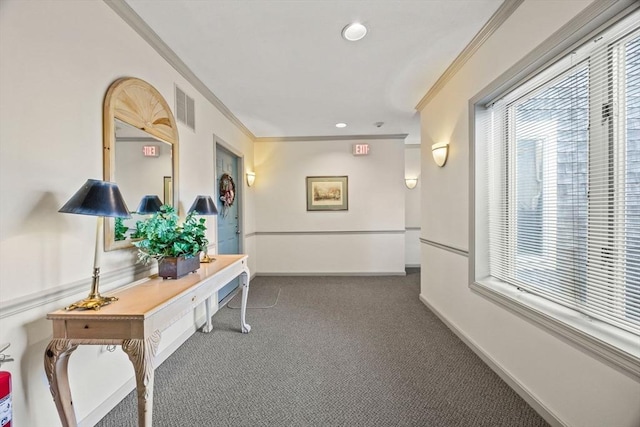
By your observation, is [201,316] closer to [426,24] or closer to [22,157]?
[22,157]

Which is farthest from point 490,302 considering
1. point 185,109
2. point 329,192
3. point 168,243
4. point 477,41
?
point 329,192

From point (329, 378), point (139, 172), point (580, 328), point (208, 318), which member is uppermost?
point (139, 172)

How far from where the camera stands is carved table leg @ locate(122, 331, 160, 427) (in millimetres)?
1263

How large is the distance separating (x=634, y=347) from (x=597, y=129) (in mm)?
1040

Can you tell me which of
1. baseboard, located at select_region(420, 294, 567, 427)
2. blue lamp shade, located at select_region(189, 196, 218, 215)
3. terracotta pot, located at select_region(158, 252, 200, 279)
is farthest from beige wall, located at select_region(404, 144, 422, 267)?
terracotta pot, located at select_region(158, 252, 200, 279)

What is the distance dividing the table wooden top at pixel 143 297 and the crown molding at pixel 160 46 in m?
1.84

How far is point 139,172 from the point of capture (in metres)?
1.96

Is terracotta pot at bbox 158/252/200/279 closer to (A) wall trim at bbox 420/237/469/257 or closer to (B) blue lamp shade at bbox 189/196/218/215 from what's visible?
(B) blue lamp shade at bbox 189/196/218/215

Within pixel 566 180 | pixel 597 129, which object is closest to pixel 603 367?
pixel 566 180

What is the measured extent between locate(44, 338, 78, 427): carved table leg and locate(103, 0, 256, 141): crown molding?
6.66 feet

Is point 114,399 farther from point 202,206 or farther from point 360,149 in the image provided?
point 360,149

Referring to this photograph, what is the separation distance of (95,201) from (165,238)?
0.67 m

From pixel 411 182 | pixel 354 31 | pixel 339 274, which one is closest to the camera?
pixel 354 31

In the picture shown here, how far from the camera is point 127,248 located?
185 centimetres
